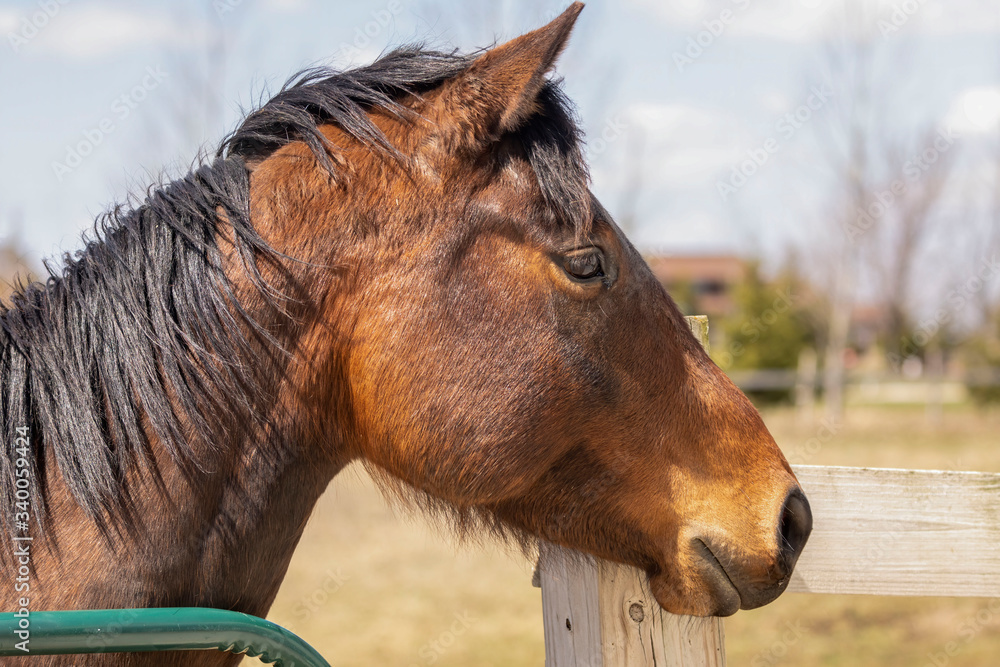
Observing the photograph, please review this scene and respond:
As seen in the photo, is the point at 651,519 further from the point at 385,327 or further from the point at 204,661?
the point at 204,661

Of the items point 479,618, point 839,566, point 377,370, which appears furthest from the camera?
point 479,618

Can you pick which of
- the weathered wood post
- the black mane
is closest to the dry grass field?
the weathered wood post

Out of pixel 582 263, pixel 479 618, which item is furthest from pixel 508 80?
pixel 479 618

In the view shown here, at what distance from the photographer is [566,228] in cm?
185

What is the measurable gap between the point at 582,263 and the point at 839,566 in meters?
1.15

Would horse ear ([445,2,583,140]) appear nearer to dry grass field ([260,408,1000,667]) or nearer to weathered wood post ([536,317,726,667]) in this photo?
weathered wood post ([536,317,726,667])

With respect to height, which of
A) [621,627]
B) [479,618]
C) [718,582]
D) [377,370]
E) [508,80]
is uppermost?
[508,80]

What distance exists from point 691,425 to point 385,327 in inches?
31.4

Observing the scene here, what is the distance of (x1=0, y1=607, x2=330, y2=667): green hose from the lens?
132 cm

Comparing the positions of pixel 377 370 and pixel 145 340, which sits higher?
pixel 145 340

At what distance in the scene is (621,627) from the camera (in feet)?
6.49

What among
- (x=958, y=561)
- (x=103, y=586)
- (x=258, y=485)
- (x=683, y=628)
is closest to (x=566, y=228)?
(x=258, y=485)

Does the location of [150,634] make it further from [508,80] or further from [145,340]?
[508,80]

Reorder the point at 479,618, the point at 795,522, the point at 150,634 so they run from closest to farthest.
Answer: the point at 150,634 → the point at 795,522 → the point at 479,618
